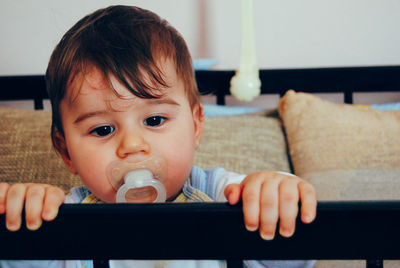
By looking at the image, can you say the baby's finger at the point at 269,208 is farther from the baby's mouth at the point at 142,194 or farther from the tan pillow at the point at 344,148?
the tan pillow at the point at 344,148

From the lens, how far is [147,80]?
1.73ft

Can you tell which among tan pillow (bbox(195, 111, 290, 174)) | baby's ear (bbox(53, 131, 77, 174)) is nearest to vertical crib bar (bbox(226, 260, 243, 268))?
baby's ear (bbox(53, 131, 77, 174))

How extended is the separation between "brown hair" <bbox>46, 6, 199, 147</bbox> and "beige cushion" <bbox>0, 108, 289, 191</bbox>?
25 cm

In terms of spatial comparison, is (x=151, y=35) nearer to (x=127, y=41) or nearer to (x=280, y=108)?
→ (x=127, y=41)

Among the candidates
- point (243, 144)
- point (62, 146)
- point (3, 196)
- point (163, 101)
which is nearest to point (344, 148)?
point (243, 144)

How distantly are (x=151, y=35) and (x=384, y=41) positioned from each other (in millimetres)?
830

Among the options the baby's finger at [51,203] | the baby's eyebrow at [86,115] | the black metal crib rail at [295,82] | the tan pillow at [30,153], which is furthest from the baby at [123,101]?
the black metal crib rail at [295,82]

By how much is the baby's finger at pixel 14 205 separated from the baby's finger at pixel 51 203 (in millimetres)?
23

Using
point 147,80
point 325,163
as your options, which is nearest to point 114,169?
point 147,80

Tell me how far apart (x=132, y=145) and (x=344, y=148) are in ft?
1.69

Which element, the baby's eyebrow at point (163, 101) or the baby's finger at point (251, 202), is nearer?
the baby's finger at point (251, 202)

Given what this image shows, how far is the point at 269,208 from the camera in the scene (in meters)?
0.35

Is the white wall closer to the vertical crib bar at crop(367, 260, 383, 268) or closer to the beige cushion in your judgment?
the beige cushion

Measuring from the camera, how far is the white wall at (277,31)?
1.12m
